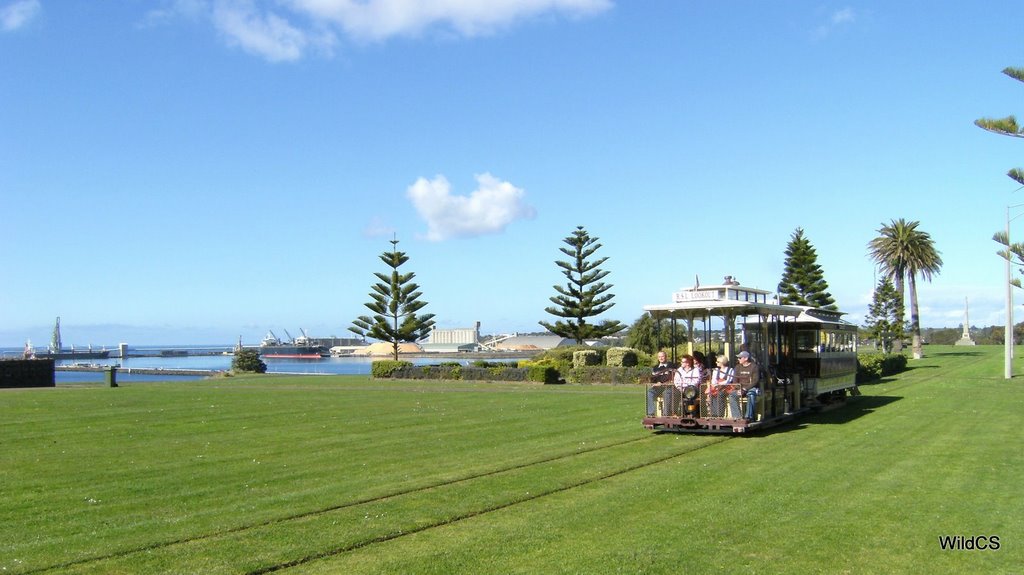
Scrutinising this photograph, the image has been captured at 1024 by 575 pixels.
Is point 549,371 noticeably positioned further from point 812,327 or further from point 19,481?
point 19,481

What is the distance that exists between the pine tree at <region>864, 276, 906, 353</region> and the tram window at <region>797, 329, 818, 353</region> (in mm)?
46734

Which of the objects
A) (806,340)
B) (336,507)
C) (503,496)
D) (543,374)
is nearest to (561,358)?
(543,374)

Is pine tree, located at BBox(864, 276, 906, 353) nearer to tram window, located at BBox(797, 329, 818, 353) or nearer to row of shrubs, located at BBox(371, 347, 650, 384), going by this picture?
row of shrubs, located at BBox(371, 347, 650, 384)

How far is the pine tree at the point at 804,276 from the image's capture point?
162 feet

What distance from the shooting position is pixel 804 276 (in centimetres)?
4947

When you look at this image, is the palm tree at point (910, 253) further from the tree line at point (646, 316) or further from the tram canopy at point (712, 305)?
the tram canopy at point (712, 305)

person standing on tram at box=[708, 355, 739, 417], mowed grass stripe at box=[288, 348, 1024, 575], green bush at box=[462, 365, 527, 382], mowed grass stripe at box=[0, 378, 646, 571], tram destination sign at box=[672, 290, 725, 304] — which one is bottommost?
mowed grass stripe at box=[288, 348, 1024, 575]

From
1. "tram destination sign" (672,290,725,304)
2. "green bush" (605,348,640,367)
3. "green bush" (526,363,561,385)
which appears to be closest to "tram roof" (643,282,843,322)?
"tram destination sign" (672,290,725,304)

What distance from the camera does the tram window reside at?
2080cm

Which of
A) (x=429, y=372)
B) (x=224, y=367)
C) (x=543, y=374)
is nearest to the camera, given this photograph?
(x=543, y=374)

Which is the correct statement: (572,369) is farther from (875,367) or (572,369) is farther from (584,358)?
(875,367)

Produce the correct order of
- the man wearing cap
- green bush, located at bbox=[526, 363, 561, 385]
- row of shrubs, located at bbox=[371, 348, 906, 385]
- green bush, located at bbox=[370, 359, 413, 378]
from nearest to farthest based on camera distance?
the man wearing cap, row of shrubs, located at bbox=[371, 348, 906, 385], green bush, located at bbox=[526, 363, 561, 385], green bush, located at bbox=[370, 359, 413, 378]

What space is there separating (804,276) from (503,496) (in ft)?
142

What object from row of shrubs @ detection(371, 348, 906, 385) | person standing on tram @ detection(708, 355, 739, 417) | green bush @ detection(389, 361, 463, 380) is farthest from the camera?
green bush @ detection(389, 361, 463, 380)
